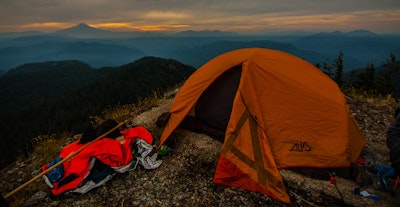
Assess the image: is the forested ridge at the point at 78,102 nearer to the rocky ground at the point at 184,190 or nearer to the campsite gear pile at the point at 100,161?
the campsite gear pile at the point at 100,161

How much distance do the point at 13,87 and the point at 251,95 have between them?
604ft

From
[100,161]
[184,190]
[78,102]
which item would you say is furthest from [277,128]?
[78,102]

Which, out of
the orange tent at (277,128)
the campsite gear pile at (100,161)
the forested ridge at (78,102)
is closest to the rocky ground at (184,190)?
the campsite gear pile at (100,161)

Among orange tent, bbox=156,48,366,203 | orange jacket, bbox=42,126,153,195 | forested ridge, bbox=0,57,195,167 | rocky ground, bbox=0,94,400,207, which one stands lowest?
forested ridge, bbox=0,57,195,167

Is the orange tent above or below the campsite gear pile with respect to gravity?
above

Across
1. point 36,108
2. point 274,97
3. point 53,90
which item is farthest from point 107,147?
point 53,90

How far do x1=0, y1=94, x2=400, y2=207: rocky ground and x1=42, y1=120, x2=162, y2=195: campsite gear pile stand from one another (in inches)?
6.9

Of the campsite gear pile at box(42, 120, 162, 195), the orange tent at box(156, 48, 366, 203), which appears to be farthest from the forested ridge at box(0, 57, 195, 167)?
the orange tent at box(156, 48, 366, 203)

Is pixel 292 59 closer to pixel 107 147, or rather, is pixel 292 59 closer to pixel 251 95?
pixel 251 95

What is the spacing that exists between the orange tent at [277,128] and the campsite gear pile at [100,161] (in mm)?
697

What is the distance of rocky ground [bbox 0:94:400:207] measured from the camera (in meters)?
4.65

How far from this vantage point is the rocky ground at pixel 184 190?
465 centimetres

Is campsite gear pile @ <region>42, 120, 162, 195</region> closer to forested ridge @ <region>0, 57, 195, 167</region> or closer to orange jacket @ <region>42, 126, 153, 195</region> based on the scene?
orange jacket @ <region>42, 126, 153, 195</region>

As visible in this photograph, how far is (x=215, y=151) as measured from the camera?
627cm
